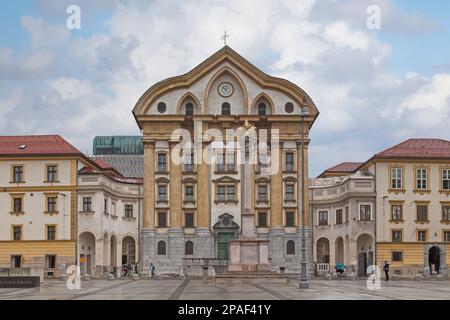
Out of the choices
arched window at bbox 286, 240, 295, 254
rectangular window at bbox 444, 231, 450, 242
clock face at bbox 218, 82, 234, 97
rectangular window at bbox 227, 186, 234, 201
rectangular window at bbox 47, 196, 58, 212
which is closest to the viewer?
rectangular window at bbox 444, 231, 450, 242

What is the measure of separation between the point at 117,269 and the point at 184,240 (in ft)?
24.9

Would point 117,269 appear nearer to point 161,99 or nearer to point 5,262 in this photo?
point 5,262

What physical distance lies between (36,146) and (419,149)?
125 feet

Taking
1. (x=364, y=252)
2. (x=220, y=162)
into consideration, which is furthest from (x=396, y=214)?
(x=220, y=162)

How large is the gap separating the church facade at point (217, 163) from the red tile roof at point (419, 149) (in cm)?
929

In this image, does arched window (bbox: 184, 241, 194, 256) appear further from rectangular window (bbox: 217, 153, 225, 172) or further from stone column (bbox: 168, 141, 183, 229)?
rectangular window (bbox: 217, 153, 225, 172)

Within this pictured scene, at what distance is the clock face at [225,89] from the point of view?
311 ft

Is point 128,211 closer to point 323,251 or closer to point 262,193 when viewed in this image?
point 262,193

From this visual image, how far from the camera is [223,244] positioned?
93438mm

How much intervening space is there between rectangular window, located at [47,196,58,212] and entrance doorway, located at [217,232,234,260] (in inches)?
676

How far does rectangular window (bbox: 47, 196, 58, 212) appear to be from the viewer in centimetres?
8812

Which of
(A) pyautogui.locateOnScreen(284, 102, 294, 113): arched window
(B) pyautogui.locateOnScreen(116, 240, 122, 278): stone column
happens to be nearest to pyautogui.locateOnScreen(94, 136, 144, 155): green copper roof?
(B) pyautogui.locateOnScreen(116, 240, 122, 278): stone column

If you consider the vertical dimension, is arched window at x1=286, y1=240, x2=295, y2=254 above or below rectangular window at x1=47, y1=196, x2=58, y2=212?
below

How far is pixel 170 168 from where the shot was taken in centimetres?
9362
